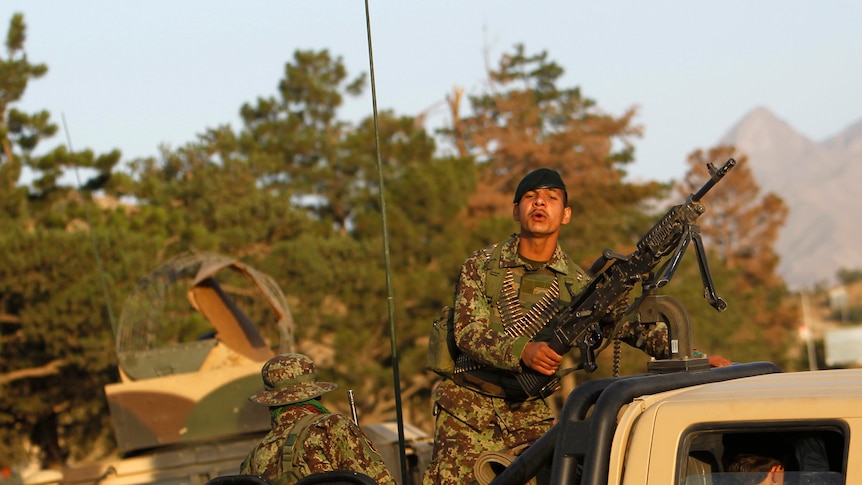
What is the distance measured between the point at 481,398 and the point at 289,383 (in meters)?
0.91

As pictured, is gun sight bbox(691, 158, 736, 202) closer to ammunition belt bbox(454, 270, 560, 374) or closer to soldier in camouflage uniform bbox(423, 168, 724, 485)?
soldier in camouflage uniform bbox(423, 168, 724, 485)

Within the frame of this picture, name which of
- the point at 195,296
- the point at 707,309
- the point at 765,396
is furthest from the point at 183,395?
the point at 707,309

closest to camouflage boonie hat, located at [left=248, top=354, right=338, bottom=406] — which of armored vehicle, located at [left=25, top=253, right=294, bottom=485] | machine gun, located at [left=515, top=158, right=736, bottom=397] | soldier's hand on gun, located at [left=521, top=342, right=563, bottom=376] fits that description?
machine gun, located at [left=515, top=158, right=736, bottom=397]

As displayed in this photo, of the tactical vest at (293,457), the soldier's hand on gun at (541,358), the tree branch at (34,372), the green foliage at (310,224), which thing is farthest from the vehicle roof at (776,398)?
the tree branch at (34,372)

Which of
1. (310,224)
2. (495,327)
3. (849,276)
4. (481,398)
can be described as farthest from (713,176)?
(849,276)

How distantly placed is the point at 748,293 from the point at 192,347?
147 ft

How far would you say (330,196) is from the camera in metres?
38.7

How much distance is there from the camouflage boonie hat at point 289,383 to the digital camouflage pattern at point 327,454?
0.78ft

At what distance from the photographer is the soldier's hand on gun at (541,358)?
4.32 metres

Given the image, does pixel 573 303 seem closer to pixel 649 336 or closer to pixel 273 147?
pixel 649 336

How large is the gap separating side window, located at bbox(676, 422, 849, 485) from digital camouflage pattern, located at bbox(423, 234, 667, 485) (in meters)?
1.44

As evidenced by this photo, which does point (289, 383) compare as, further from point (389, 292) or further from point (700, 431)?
point (700, 431)

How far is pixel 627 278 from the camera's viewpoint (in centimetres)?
420

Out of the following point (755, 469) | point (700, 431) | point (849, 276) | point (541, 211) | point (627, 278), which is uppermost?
point (541, 211)
